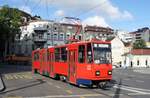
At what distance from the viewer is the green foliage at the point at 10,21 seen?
104438 millimetres

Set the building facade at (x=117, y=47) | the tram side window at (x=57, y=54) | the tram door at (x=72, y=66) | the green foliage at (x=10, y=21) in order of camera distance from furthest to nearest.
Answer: the building facade at (x=117, y=47) < the green foliage at (x=10, y=21) < the tram side window at (x=57, y=54) < the tram door at (x=72, y=66)

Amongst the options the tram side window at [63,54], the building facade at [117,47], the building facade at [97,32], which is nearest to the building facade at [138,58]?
the building facade at [117,47]

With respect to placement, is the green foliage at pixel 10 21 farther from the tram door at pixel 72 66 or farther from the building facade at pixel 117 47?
the tram door at pixel 72 66

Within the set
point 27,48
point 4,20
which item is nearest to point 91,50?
point 4,20

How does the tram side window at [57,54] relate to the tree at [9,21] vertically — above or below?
below

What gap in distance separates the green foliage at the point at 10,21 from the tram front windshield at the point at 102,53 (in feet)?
271

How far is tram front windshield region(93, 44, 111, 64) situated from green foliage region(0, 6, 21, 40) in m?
82.5

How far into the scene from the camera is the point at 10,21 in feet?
355

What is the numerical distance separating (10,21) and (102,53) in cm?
8782

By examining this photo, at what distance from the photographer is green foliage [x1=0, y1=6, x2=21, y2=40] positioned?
104 m

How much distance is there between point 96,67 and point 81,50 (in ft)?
5.61

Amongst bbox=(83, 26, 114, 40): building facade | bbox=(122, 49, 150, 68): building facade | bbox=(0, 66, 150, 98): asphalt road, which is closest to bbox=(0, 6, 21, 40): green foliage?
bbox=(83, 26, 114, 40): building facade

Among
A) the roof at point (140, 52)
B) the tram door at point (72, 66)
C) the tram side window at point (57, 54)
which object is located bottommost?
the tram door at point (72, 66)

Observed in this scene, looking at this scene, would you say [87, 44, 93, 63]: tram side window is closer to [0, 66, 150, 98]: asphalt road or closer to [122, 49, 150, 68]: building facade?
[0, 66, 150, 98]: asphalt road
